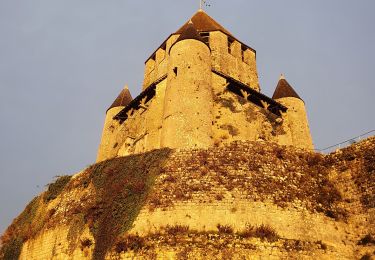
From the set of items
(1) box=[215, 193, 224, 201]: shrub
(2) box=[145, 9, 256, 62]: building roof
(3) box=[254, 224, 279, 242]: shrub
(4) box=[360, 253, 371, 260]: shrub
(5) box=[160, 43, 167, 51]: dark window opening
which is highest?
(2) box=[145, 9, 256, 62]: building roof

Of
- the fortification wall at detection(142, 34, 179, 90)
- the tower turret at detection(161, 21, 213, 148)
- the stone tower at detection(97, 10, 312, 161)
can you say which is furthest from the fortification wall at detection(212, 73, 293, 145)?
the fortification wall at detection(142, 34, 179, 90)

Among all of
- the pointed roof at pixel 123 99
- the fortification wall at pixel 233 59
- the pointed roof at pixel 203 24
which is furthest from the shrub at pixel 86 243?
the pointed roof at pixel 203 24

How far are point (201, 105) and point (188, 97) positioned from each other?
79 cm

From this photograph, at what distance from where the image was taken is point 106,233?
1358 centimetres

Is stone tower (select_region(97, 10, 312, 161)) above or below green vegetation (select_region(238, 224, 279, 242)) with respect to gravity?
above

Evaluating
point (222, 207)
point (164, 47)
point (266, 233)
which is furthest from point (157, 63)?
point (266, 233)

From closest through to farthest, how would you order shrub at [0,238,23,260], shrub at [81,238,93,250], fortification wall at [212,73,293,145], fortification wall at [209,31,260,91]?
shrub at [81,238,93,250] < shrub at [0,238,23,260] < fortification wall at [212,73,293,145] < fortification wall at [209,31,260,91]

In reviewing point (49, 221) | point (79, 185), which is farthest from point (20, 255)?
point (79, 185)

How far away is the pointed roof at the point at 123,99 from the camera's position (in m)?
30.0

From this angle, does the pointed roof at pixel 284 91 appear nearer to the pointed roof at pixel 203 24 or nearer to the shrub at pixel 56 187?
the pointed roof at pixel 203 24

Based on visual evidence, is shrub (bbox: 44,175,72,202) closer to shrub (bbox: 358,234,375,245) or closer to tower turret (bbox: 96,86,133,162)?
tower turret (bbox: 96,86,133,162)

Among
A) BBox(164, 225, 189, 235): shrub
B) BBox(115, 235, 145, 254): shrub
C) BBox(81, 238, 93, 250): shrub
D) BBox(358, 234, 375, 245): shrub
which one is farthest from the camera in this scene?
BBox(81, 238, 93, 250): shrub

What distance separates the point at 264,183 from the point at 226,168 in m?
1.41

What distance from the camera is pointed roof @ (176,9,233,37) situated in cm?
2837
